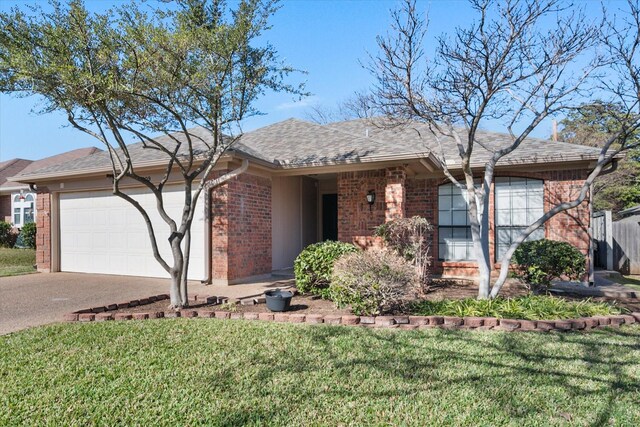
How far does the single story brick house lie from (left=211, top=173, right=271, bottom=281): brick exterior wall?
25 millimetres

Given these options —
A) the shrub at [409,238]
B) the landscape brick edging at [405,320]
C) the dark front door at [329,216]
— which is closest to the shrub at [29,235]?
the dark front door at [329,216]

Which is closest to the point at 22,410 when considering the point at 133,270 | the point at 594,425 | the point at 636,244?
the point at 594,425

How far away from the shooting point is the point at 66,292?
8039mm

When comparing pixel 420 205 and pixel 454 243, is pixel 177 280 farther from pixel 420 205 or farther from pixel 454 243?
pixel 454 243

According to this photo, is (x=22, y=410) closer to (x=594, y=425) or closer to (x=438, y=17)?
(x=594, y=425)

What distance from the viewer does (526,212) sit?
9.35 metres

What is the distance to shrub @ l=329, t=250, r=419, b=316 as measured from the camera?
214 inches

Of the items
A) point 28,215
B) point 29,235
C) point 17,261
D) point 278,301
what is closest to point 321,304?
point 278,301

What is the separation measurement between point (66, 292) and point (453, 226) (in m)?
9.25

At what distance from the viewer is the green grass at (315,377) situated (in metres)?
2.91

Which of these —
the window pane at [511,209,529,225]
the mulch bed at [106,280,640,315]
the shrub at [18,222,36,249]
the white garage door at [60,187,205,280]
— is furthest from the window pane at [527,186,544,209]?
the shrub at [18,222,36,249]

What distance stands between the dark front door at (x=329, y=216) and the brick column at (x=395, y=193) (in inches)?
175

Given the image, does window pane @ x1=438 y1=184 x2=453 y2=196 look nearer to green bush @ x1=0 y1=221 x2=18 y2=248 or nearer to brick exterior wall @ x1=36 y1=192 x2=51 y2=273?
brick exterior wall @ x1=36 y1=192 x2=51 y2=273

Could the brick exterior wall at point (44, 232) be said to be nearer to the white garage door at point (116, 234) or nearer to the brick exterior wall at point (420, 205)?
the white garage door at point (116, 234)
